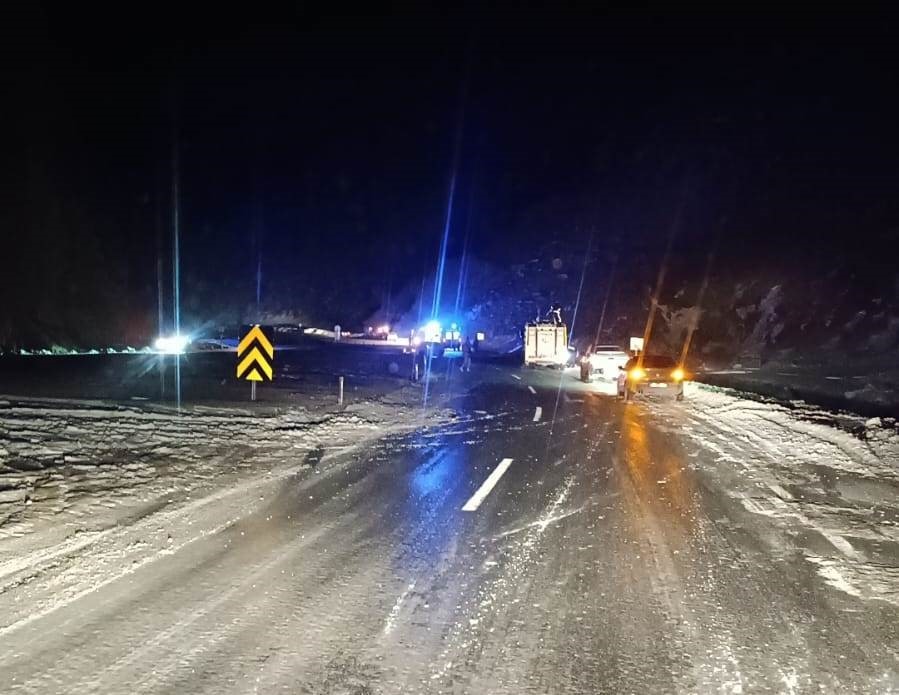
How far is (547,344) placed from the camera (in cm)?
4488

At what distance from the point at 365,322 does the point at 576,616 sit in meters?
147

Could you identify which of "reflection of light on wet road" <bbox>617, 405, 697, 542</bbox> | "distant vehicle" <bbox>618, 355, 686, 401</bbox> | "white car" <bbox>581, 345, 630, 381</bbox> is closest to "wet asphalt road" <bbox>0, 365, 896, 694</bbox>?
"reflection of light on wet road" <bbox>617, 405, 697, 542</bbox>

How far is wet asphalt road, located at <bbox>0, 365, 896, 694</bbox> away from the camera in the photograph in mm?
4871

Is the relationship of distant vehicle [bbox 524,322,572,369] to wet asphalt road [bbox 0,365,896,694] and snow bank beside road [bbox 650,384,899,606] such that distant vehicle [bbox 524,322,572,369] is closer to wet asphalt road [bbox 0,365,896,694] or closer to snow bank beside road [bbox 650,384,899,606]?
snow bank beside road [bbox 650,384,899,606]

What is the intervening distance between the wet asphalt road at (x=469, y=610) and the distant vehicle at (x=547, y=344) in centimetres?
3462

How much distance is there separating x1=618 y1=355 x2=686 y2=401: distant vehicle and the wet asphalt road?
45.6ft

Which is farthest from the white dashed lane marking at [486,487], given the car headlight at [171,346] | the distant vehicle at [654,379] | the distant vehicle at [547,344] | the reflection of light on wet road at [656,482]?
the car headlight at [171,346]

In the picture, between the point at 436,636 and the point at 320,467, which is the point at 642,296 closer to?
the point at 320,467

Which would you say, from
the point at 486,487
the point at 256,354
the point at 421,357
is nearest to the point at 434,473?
the point at 486,487

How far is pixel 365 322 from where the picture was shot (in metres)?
152

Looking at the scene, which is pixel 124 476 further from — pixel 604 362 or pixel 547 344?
pixel 547 344

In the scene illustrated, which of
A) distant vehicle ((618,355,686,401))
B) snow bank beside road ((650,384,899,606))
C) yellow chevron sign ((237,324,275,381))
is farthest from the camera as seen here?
distant vehicle ((618,355,686,401))

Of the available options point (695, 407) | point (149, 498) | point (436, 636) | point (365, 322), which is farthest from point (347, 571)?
point (365, 322)

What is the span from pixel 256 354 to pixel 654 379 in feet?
37.7
